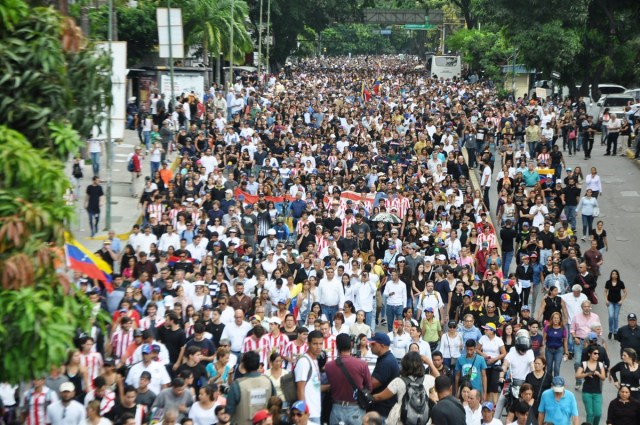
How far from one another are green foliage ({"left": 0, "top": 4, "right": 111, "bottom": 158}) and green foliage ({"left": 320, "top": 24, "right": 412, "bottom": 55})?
15672 cm

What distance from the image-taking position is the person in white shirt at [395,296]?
18.0 meters

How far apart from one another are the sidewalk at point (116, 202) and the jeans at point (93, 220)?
0.15 meters

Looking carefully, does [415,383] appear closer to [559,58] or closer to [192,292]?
[192,292]

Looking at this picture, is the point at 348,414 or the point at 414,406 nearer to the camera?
the point at 414,406

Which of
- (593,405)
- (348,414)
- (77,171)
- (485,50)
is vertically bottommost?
(593,405)

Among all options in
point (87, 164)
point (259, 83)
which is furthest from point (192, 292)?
point (259, 83)

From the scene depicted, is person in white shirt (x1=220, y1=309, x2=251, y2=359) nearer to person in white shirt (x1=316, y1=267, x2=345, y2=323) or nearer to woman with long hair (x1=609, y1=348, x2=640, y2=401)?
person in white shirt (x1=316, y1=267, x2=345, y2=323)

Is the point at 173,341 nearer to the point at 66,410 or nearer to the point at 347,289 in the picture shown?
the point at 66,410

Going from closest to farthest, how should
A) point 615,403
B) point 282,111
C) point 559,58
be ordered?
point 615,403 < point 282,111 < point 559,58

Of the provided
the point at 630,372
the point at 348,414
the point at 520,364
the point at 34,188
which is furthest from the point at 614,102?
the point at 34,188

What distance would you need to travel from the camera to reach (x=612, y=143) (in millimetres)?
36250

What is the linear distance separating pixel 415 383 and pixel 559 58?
3425 centimetres

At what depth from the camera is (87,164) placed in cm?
2956

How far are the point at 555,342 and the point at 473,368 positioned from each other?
207cm
